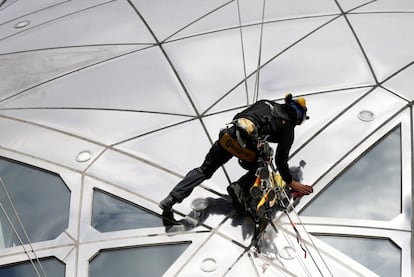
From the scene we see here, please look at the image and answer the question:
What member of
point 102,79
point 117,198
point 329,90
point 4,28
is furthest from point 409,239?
point 4,28

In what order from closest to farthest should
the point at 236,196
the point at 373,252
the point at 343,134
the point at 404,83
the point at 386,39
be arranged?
the point at 373,252
the point at 236,196
the point at 343,134
the point at 404,83
the point at 386,39

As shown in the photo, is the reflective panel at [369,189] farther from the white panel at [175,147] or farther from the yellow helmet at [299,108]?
the white panel at [175,147]

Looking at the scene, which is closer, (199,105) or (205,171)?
(205,171)

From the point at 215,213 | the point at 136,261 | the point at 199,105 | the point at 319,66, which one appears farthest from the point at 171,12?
the point at 136,261

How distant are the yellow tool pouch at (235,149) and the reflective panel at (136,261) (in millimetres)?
1319

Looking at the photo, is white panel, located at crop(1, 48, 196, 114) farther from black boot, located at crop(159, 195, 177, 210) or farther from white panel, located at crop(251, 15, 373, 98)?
black boot, located at crop(159, 195, 177, 210)

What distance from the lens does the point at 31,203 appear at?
30.0 feet

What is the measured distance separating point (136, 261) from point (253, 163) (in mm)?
1945

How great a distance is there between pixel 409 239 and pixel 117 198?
3.87 metres

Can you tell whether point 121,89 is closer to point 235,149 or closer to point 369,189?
point 235,149

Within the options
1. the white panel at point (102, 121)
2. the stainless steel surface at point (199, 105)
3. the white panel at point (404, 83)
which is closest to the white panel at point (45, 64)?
the stainless steel surface at point (199, 105)

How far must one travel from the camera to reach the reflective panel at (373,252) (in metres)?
7.89

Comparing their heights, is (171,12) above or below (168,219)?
above

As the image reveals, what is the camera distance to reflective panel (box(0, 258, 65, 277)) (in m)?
8.24
